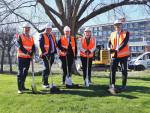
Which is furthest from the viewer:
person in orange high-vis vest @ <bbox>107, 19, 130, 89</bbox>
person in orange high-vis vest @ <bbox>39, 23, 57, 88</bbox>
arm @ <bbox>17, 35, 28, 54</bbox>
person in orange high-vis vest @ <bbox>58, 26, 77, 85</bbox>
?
person in orange high-vis vest @ <bbox>58, 26, 77, 85</bbox>

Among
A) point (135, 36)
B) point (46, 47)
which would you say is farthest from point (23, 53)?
point (135, 36)

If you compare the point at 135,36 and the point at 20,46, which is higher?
the point at 135,36

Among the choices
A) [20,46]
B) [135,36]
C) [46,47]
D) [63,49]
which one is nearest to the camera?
[20,46]

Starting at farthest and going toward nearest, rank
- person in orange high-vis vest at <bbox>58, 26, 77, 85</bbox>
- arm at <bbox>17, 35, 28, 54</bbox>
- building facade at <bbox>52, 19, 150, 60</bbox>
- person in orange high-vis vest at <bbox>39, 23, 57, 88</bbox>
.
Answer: building facade at <bbox>52, 19, 150, 60</bbox> < person in orange high-vis vest at <bbox>58, 26, 77, 85</bbox> < person in orange high-vis vest at <bbox>39, 23, 57, 88</bbox> < arm at <bbox>17, 35, 28, 54</bbox>

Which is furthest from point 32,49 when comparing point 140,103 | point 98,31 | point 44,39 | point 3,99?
point 98,31

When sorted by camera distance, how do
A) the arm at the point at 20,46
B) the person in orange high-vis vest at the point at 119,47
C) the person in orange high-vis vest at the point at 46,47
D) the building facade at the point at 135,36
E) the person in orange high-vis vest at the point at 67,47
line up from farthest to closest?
the building facade at the point at 135,36 → the person in orange high-vis vest at the point at 67,47 → the person in orange high-vis vest at the point at 46,47 → the person in orange high-vis vest at the point at 119,47 → the arm at the point at 20,46

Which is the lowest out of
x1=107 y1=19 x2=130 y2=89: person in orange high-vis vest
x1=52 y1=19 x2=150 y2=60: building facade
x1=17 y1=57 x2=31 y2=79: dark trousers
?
x1=17 y1=57 x2=31 y2=79: dark trousers

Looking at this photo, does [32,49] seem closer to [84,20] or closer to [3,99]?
[3,99]

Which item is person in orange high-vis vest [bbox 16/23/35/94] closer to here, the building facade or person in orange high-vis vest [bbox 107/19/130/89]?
person in orange high-vis vest [bbox 107/19/130/89]

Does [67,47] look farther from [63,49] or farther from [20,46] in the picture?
[20,46]

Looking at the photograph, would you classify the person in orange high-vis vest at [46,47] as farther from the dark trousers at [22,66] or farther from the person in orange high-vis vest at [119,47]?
the person in orange high-vis vest at [119,47]

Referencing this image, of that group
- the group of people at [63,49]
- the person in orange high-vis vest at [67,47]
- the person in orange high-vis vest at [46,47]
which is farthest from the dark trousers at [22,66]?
the person in orange high-vis vest at [67,47]

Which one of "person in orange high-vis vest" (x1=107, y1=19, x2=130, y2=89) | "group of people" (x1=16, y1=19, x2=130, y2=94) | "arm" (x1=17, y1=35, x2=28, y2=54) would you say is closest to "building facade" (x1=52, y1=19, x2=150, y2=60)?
"group of people" (x1=16, y1=19, x2=130, y2=94)

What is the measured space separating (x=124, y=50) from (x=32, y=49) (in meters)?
3.24
